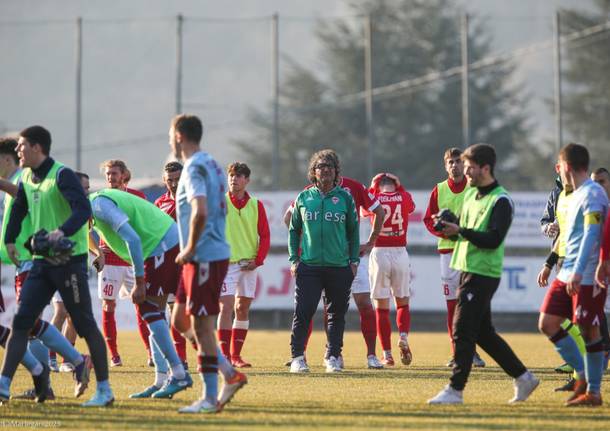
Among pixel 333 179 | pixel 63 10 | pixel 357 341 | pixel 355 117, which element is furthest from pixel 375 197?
pixel 63 10

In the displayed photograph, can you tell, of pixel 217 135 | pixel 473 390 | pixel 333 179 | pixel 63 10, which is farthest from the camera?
pixel 63 10

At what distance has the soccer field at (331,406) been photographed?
27.0 ft

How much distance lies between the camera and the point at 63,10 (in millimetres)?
70438

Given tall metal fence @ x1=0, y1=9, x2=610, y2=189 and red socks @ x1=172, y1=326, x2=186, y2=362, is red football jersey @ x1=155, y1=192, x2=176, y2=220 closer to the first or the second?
red socks @ x1=172, y1=326, x2=186, y2=362

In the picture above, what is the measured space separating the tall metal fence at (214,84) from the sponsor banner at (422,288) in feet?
31.2

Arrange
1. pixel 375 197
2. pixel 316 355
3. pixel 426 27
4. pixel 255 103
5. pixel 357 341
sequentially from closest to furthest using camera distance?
pixel 375 197
pixel 316 355
pixel 357 341
pixel 255 103
pixel 426 27

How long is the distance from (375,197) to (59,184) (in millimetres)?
5822

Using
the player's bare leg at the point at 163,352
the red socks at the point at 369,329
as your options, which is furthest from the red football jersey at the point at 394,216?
the player's bare leg at the point at 163,352

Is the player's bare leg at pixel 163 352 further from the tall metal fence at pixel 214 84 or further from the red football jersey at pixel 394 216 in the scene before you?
the tall metal fence at pixel 214 84

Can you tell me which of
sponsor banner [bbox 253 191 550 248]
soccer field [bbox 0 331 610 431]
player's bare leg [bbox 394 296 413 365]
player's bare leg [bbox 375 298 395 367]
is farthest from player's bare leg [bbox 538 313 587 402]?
sponsor banner [bbox 253 191 550 248]

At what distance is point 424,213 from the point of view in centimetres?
2769

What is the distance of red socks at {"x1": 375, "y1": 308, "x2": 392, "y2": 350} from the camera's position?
1416 centimetres

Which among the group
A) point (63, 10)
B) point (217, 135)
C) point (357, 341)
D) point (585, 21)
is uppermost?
point (63, 10)

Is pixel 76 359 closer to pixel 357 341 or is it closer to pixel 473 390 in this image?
pixel 473 390
